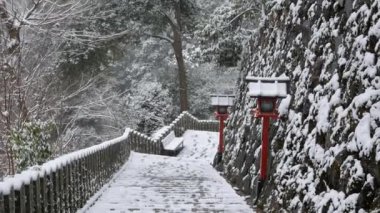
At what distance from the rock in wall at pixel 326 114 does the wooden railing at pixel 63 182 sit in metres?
2.59

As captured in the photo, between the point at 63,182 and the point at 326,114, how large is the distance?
3174mm

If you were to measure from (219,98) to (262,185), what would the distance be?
25.9 ft

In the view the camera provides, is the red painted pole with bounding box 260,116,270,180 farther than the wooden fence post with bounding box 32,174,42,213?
Yes

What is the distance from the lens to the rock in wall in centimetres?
363

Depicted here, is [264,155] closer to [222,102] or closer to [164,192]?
[164,192]

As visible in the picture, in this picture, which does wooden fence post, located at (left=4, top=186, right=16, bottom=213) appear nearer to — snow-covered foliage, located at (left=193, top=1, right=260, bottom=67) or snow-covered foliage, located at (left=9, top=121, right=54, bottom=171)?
snow-covered foliage, located at (left=9, top=121, right=54, bottom=171)

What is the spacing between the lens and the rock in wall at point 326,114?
3635mm

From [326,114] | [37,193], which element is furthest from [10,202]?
[326,114]

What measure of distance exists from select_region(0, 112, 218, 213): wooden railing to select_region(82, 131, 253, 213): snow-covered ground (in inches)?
10.1

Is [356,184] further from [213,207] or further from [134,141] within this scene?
[134,141]

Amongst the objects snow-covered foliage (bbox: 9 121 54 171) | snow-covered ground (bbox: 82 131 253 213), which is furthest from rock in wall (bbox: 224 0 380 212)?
snow-covered foliage (bbox: 9 121 54 171)

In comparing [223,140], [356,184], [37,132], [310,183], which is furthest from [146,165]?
[356,184]

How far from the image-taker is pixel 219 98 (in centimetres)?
1452

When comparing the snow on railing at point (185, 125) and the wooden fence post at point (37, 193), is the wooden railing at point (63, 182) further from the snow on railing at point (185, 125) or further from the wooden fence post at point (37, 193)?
the snow on railing at point (185, 125)
